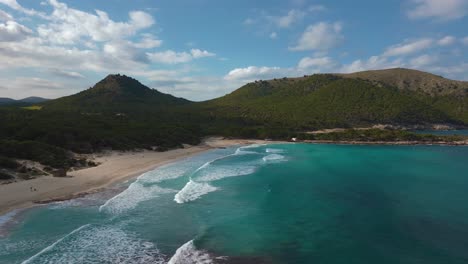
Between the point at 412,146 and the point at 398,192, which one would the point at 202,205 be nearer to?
the point at 398,192

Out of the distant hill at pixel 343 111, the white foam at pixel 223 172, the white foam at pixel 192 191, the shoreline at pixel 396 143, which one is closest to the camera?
the white foam at pixel 192 191

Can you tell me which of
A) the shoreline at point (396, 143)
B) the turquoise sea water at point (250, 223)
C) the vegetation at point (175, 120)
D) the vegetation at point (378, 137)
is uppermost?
the vegetation at point (175, 120)

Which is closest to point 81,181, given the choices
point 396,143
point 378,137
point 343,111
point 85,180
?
point 85,180

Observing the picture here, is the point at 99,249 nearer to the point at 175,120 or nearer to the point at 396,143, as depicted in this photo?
the point at 396,143

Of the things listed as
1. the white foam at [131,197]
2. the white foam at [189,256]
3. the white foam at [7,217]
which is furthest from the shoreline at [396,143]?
the white foam at [189,256]

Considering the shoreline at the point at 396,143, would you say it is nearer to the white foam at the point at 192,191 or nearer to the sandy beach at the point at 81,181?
the sandy beach at the point at 81,181

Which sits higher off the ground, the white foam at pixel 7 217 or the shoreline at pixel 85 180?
the shoreline at pixel 85 180

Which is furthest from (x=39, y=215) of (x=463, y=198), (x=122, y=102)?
(x=122, y=102)

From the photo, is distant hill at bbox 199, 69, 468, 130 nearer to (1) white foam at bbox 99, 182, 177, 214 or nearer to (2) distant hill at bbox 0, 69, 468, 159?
(2) distant hill at bbox 0, 69, 468, 159
